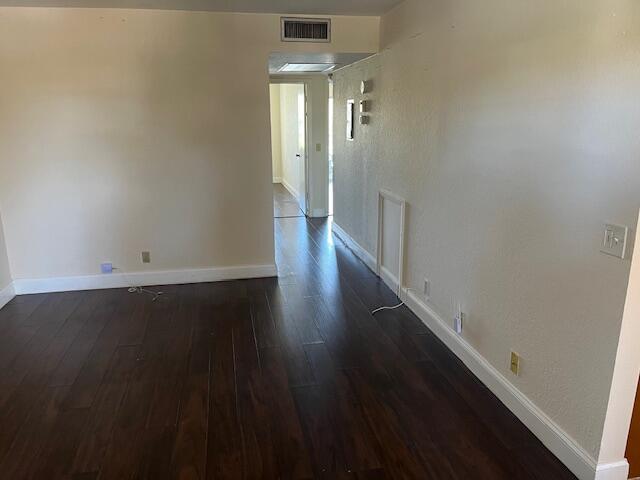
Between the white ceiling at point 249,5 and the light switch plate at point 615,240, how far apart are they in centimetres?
274

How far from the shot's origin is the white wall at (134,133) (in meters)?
3.96

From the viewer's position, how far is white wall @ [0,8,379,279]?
396 centimetres

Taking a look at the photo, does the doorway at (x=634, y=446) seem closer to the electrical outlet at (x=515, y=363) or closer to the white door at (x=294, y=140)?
the electrical outlet at (x=515, y=363)

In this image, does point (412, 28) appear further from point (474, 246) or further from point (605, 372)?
point (605, 372)

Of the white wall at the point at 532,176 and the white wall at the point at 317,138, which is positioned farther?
the white wall at the point at 317,138

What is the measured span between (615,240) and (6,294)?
4.44m

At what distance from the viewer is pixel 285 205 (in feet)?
28.3

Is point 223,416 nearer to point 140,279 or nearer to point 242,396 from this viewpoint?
point 242,396

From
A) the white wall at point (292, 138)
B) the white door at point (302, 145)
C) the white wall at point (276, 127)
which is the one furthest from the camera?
the white wall at point (276, 127)

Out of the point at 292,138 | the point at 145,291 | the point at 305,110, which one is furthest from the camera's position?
the point at 292,138

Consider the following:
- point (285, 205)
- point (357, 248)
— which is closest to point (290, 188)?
point (285, 205)

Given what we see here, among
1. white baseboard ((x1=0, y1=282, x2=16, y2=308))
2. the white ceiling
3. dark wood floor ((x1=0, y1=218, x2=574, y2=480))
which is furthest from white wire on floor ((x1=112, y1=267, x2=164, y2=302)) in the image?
the white ceiling

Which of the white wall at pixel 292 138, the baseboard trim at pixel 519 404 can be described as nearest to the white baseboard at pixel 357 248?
the baseboard trim at pixel 519 404

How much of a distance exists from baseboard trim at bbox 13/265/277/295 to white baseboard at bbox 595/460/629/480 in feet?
10.6
